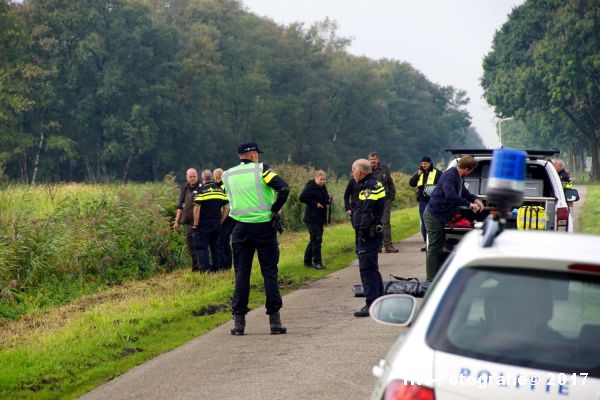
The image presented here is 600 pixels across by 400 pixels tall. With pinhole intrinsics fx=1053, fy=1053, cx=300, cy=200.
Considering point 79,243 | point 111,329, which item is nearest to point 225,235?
point 79,243

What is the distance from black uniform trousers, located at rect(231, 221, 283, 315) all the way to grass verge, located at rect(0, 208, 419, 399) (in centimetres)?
81

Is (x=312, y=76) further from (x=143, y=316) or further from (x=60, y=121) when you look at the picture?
(x=143, y=316)

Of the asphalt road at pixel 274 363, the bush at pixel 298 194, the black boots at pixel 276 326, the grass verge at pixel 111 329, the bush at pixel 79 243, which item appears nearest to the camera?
the asphalt road at pixel 274 363

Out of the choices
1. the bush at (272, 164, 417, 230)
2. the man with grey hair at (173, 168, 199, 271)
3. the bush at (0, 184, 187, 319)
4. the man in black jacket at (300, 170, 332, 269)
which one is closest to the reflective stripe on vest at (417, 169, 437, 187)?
the man in black jacket at (300, 170, 332, 269)

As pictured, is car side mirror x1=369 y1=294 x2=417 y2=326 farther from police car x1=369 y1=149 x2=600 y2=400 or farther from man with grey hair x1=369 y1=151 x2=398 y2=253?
man with grey hair x1=369 y1=151 x2=398 y2=253

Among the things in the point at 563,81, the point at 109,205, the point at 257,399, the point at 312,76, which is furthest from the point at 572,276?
the point at 312,76

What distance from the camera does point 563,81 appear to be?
231ft

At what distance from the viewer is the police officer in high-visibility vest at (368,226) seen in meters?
Result: 12.5

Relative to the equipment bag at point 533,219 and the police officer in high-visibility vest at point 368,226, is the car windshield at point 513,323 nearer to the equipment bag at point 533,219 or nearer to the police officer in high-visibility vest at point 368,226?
the police officer in high-visibility vest at point 368,226

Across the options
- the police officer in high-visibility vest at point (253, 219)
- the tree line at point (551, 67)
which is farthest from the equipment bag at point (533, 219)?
the tree line at point (551, 67)

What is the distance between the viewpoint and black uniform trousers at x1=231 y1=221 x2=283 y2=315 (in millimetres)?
11352

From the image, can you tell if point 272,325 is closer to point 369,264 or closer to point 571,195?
point 369,264

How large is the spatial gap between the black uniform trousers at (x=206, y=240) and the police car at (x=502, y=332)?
13677mm

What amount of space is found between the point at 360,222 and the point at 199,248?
→ 5.91m
